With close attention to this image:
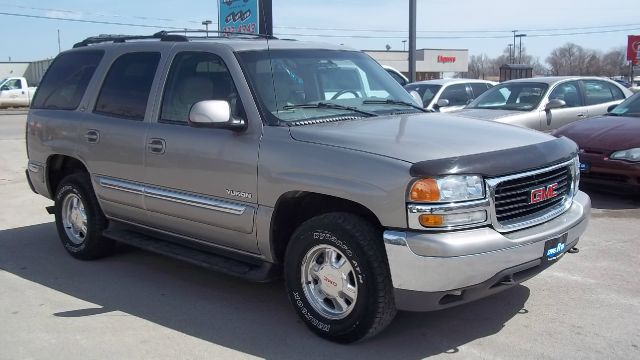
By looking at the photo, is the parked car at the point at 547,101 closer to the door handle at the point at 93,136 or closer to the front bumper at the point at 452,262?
the door handle at the point at 93,136

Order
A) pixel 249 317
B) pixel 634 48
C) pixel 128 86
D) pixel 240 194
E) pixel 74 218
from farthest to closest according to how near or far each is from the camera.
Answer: pixel 634 48
pixel 74 218
pixel 128 86
pixel 249 317
pixel 240 194

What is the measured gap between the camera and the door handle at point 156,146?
16.5ft

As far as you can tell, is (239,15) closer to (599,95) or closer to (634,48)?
(599,95)

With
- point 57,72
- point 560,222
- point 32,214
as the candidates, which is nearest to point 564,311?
point 560,222

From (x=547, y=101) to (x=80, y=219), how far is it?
758 centimetres

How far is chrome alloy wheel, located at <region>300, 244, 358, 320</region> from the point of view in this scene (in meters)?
3.99

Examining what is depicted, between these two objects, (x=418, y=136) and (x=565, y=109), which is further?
(x=565, y=109)

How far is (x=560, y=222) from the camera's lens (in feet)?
13.5

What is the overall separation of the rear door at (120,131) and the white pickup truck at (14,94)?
109ft

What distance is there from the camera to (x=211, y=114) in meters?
4.30

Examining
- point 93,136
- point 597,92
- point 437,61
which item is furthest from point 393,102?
point 437,61

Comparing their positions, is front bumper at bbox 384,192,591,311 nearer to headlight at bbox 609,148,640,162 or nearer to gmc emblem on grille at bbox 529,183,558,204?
gmc emblem on grille at bbox 529,183,558,204

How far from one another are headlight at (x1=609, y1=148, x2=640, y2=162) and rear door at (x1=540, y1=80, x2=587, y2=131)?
102 inches

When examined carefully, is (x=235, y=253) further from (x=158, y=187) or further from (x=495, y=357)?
(x=495, y=357)
